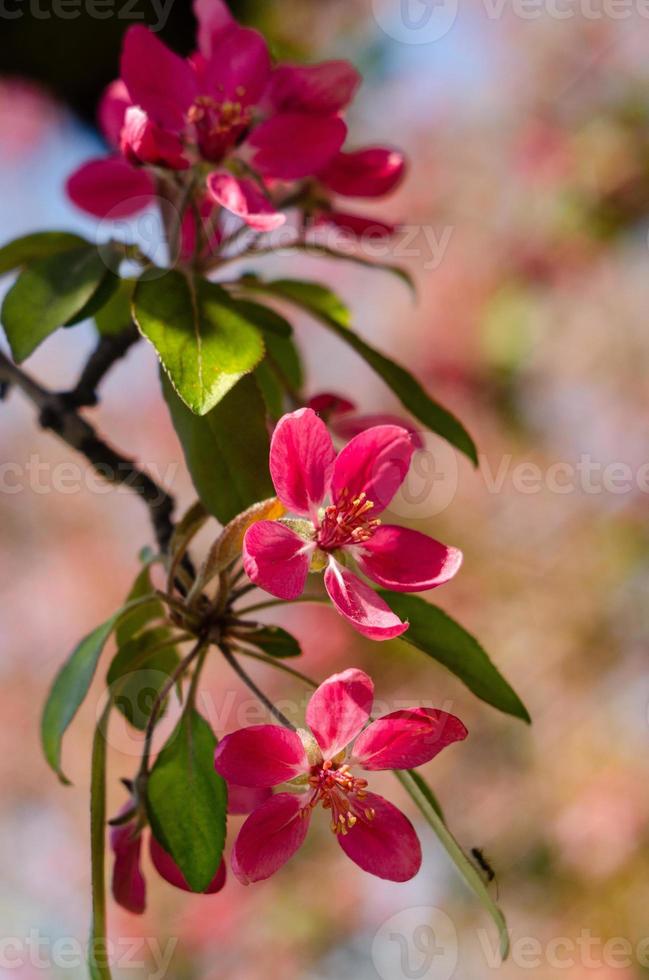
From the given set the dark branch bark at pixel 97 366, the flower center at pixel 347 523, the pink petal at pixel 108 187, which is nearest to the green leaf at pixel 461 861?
the flower center at pixel 347 523

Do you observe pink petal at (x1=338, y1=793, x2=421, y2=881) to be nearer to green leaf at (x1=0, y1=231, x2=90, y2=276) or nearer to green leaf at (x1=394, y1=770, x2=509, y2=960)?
green leaf at (x1=394, y1=770, x2=509, y2=960)

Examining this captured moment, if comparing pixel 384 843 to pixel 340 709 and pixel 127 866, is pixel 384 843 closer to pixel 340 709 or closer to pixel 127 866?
pixel 340 709

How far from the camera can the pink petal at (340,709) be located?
49cm

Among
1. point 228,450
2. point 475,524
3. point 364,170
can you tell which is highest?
point 364,170

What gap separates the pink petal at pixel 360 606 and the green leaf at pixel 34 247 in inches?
13.2

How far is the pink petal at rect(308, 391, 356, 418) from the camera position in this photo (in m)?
0.78

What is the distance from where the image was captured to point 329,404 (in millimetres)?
787

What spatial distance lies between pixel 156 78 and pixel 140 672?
390 millimetres

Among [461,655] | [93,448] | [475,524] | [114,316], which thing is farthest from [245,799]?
[475,524]

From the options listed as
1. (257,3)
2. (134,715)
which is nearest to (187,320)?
(134,715)

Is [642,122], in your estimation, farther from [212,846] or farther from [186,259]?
[212,846]

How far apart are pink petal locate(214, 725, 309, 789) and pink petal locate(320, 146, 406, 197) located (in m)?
0.43

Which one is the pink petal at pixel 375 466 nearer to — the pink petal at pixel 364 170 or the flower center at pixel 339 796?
the flower center at pixel 339 796

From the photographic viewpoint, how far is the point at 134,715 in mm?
716
